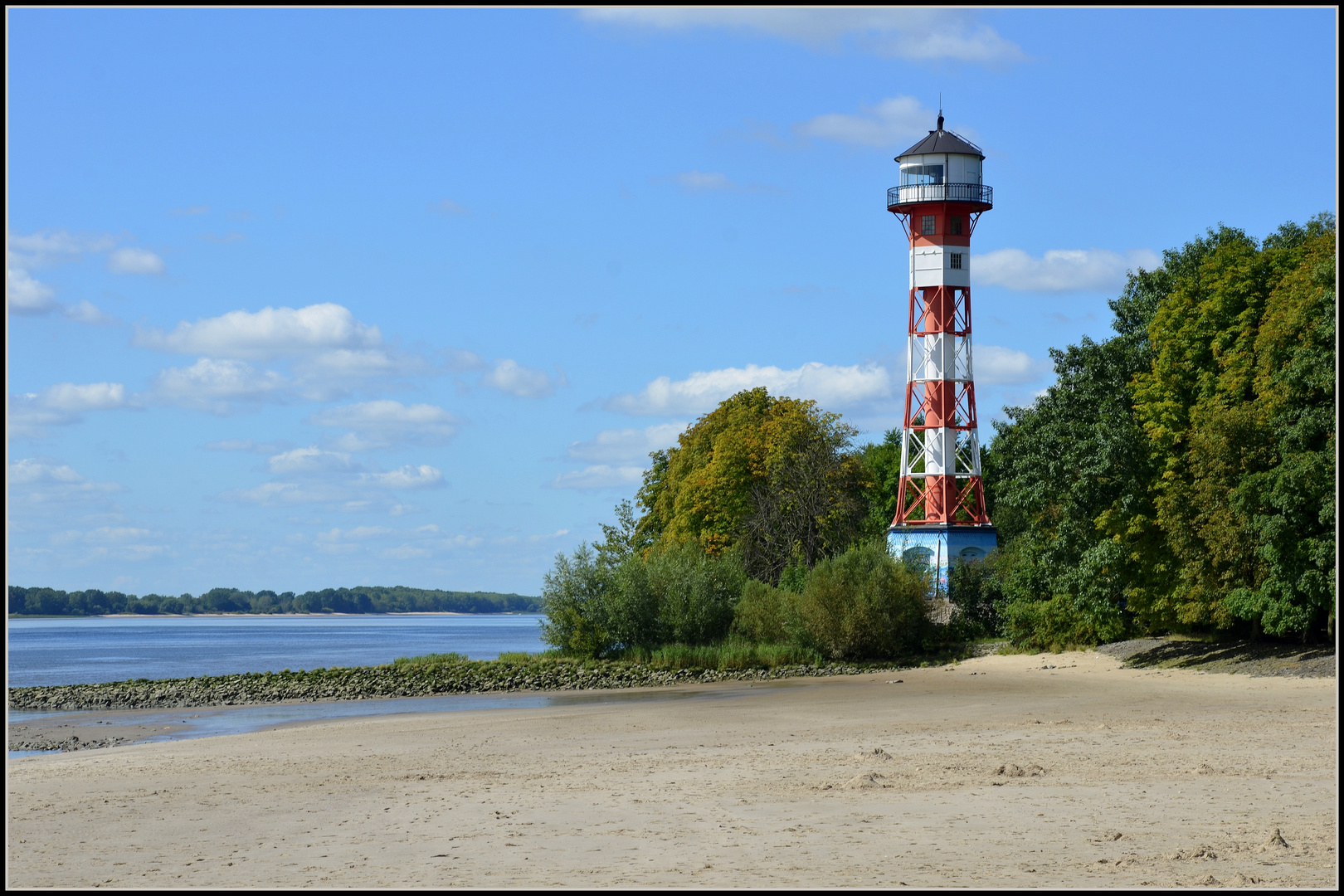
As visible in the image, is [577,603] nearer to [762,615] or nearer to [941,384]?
[762,615]

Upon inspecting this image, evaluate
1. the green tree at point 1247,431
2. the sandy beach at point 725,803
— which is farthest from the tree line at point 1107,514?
the sandy beach at point 725,803

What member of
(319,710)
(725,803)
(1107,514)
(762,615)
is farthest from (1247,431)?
(319,710)

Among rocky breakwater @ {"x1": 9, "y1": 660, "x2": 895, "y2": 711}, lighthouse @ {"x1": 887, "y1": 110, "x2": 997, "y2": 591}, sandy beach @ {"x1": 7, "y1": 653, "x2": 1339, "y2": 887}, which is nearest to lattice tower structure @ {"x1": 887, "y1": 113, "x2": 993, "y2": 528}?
lighthouse @ {"x1": 887, "y1": 110, "x2": 997, "y2": 591}

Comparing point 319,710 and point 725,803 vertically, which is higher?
point 725,803

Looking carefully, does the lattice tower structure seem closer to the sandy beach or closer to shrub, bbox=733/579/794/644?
shrub, bbox=733/579/794/644

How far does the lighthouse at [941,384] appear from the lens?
53.8m

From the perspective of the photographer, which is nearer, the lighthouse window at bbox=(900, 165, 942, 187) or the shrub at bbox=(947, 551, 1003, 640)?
the shrub at bbox=(947, 551, 1003, 640)

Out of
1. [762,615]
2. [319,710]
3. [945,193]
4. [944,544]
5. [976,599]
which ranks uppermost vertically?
[945,193]

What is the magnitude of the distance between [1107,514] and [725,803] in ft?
82.4

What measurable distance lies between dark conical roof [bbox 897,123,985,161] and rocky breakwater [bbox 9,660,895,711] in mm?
24731

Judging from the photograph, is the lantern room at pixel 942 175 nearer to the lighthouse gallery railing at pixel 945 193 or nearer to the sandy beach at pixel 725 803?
the lighthouse gallery railing at pixel 945 193

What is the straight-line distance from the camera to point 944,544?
53156 mm

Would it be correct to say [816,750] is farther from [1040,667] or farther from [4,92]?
[1040,667]

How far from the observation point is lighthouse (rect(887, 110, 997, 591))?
53844 mm
